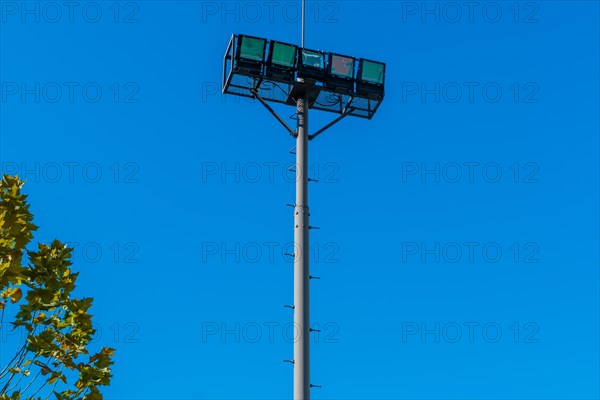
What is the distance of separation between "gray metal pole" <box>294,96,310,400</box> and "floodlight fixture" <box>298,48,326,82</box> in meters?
2.06

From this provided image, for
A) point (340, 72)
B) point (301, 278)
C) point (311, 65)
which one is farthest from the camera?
point (340, 72)

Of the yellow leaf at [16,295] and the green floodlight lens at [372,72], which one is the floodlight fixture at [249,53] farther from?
the yellow leaf at [16,295]

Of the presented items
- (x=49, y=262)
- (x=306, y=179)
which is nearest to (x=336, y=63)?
(x=306, y=179)

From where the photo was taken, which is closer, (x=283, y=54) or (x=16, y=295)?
(x=16, y=295)

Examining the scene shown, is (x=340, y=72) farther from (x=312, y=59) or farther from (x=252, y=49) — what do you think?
(x=252, y=49)

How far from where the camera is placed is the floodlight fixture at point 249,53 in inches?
899

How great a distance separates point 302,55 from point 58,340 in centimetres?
1557

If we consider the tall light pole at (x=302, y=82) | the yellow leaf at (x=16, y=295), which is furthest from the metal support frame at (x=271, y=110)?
the yellow leaf at (x=16, y=295)

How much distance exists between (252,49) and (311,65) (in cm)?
203

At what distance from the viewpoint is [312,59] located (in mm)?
23312

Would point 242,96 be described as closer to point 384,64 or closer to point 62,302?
point 384,64

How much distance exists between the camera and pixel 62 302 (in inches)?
378

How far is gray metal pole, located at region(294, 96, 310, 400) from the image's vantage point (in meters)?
19.6

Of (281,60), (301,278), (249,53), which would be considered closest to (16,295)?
(301,278)
